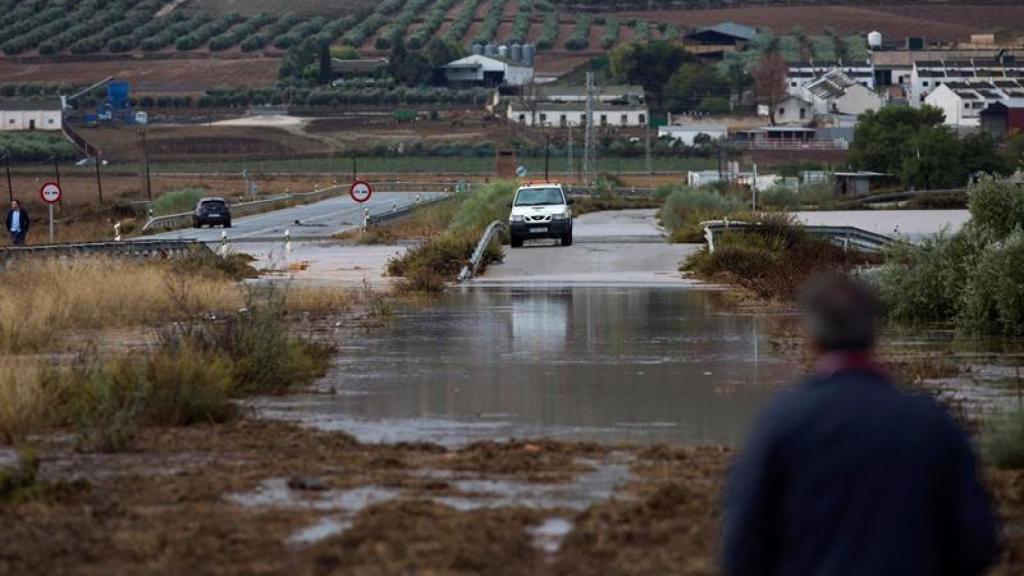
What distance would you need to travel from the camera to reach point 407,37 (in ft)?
647

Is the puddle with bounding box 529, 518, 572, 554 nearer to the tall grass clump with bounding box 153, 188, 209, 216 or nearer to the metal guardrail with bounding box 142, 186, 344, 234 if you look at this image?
the metal guardrail with bounding box 142, 186, 344, 234

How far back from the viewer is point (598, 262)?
45.0 metres

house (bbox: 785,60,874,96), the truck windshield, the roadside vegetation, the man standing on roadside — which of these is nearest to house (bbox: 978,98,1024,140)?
house (bbox: 785,60,874,96)

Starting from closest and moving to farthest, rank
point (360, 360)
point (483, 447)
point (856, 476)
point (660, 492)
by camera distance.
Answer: point (856, 476) < point (660, 492) < point (483, 447) < point (360, 360)

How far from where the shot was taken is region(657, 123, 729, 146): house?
150m

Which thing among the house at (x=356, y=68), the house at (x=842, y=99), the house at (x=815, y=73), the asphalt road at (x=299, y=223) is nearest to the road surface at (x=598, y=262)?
the asphalt road at (x=299, y=223)

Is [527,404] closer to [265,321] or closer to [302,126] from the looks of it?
[265,321]

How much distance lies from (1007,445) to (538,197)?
40905mm

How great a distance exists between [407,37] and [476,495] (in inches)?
7359

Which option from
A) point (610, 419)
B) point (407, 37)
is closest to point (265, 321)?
point (610, 419)

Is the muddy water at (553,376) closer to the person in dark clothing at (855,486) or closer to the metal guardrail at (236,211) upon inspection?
the person in dark clothing at (855,486)

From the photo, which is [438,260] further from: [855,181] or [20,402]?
[855,181]

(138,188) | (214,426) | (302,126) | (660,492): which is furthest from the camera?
(302,126)

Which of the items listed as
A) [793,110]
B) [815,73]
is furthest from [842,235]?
[815,73]
